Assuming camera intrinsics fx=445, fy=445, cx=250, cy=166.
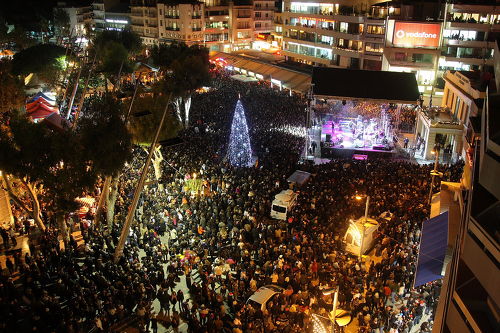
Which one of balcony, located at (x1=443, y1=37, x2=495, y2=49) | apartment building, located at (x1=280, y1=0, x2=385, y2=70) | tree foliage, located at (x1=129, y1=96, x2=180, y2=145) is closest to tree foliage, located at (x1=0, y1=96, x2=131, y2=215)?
tree foliage, located at (x1=129, y1=96, x2=180, y2=145)

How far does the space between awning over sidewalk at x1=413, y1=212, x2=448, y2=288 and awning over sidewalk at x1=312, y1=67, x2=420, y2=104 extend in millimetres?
16547

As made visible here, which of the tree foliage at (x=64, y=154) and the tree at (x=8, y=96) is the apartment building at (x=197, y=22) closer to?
the tree at (x=8, y=96)

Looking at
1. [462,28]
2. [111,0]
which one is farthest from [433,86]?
[111,0]

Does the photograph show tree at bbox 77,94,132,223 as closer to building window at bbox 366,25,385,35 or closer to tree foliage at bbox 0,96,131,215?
tree foliage at bbox 0,96,131,215

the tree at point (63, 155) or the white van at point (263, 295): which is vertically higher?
the tree at point (63, 155)

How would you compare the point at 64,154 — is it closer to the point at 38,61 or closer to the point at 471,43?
the point at 38,61

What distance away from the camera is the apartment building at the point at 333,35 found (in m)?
47.1

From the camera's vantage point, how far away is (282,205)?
19.0 metres

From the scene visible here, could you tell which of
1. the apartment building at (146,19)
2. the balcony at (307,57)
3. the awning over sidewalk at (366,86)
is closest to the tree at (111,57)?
the awning over sidewalk at (366,86)

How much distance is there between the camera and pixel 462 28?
40438 mm

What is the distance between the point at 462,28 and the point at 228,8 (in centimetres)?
3694

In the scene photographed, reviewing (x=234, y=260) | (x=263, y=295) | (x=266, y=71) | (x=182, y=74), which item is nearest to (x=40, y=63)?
(x=266, y=71)

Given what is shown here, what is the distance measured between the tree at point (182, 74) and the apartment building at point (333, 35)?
2378 cm

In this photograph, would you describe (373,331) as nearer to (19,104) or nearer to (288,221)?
(288,221)
